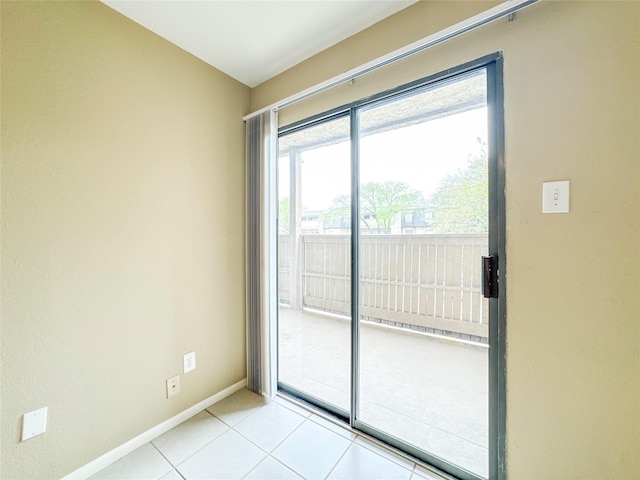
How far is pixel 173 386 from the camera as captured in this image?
1632mm

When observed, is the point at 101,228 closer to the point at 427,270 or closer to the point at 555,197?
the point at 427,270

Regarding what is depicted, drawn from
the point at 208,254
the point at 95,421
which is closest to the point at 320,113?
the point at 208,254

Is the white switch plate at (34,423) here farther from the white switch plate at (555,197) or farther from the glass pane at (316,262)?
the white switch plate at (555,197)

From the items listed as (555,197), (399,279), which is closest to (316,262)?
(399,279)

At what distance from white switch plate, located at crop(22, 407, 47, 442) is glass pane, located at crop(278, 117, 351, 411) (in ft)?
4.25

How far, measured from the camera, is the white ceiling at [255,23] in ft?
4.41

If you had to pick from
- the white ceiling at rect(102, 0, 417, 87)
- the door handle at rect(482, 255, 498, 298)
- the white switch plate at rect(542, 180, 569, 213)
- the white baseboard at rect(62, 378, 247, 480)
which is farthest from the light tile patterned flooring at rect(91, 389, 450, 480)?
the white ceiling at rect(102, 0, 417, 87)

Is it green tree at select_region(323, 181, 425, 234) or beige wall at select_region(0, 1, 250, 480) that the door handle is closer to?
green tree at select_region(323, 181, 425, 234)

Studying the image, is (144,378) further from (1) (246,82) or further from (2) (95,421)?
(1) (246,82)

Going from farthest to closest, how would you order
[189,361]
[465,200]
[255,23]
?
1. [189,361]
2. [255,23]
3. [465,200]

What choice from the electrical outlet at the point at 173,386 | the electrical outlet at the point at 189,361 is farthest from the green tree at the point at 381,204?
the electrical outlet at the point at 173,386

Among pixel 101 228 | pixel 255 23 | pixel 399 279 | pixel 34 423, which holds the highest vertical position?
pixel 255 23

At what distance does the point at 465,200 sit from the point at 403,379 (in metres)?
1.21

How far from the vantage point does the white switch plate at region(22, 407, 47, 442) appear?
1.12m
